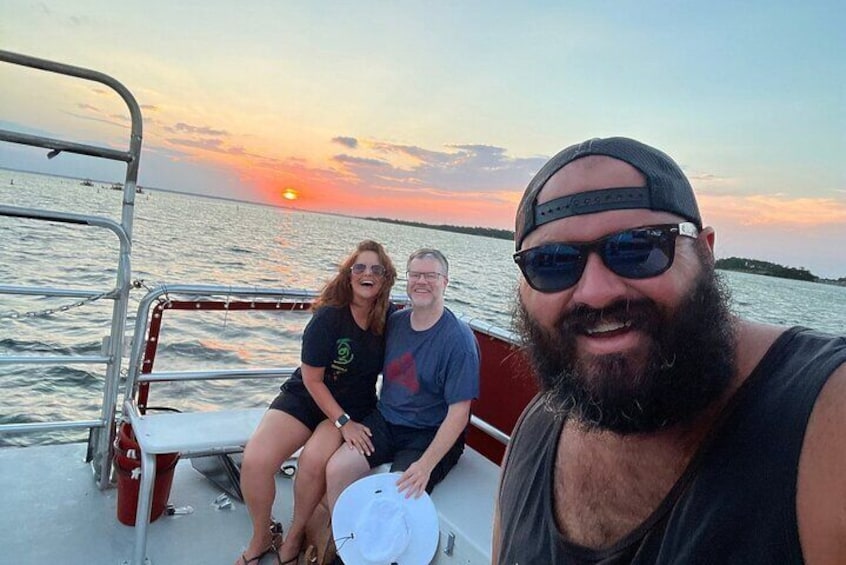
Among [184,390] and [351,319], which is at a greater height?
[351,319]

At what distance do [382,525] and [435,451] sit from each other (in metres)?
0.40

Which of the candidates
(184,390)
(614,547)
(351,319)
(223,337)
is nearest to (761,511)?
(614,547)

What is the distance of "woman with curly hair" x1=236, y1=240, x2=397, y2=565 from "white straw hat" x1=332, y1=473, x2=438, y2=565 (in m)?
0.27

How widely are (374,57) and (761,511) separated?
8196 mm

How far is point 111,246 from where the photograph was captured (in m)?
17.9

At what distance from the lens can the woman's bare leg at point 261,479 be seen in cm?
234

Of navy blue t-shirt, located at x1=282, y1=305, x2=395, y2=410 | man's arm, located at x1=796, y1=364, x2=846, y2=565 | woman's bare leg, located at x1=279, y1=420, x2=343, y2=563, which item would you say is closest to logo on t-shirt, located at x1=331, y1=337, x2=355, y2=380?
navy blue t-shirt, located at x1=282, y1=305, x2=395, y2=410

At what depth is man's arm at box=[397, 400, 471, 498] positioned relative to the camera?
216 centimetres

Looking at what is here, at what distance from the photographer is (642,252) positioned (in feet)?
2.75

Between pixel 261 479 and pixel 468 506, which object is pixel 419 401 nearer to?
pixel 468 506

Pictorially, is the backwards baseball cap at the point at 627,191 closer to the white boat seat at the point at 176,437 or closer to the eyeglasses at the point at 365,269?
the eyeglasses at the point at 365,269

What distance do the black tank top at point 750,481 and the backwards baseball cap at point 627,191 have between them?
0.94 ft

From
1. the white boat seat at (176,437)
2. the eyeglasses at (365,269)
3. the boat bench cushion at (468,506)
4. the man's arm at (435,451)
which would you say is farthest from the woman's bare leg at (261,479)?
the eyeglasses at (365,269)

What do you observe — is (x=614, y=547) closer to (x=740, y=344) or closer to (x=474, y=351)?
(x=740, y=344)
